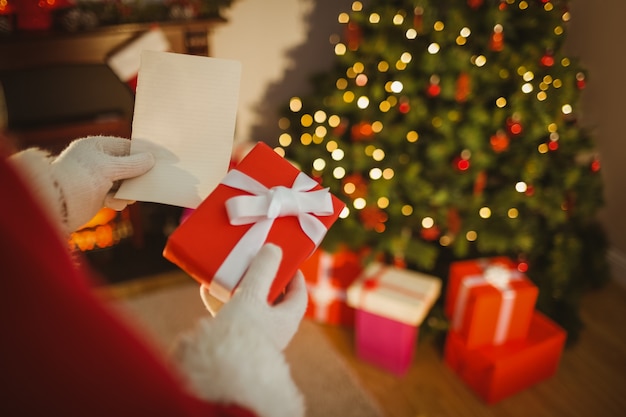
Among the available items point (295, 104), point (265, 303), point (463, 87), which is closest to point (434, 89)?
point (463, 87)

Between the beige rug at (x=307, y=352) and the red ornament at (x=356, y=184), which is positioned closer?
the beige rug at (x=307, y=352)

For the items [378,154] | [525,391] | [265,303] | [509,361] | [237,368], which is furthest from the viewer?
[378,154]

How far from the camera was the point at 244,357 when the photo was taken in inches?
20.0

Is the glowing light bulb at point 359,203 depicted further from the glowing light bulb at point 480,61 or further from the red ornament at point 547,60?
the red ornament at point 547,60

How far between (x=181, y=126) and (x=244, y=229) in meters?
0.21

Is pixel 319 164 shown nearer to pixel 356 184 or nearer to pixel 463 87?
pixel 356 184

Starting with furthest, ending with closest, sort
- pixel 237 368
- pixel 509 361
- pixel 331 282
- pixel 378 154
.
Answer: pixel 331 282
pixel 378 154
pixel 509 361
pixel 237 368

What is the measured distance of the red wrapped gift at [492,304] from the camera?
1.55 meters

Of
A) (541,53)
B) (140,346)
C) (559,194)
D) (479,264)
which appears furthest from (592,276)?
(140,346)

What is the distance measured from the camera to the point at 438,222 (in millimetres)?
1798

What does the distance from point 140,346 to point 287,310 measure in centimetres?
35

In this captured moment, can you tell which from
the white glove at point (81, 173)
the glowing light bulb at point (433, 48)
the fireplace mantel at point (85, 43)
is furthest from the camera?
the fireplace mantel at point (85, 43)

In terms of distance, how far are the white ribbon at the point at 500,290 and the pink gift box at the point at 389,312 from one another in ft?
0.34

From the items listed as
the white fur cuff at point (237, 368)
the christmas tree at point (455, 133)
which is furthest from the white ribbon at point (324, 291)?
the white fur cuff at point (237, 368)
